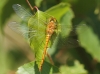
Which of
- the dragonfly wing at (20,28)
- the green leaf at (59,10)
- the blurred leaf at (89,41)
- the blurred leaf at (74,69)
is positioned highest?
the green leaf at (59,10)

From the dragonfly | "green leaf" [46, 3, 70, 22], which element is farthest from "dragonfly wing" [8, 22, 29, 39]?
"green leaf" [46, 3, 70, 22]

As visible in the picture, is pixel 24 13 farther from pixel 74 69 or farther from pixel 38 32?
pixel 74 69

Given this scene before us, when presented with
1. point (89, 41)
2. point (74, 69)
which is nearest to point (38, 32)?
point (74, 69)

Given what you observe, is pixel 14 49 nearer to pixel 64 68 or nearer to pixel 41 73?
pixel 64 68

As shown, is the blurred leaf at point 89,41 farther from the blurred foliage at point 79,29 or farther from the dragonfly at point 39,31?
the dragonfly at point 39,31

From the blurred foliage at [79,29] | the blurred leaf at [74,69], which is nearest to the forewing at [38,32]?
the blurred foliage at [79,29]

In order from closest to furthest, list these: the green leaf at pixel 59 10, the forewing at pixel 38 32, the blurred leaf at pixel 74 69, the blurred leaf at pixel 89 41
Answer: the forewing at pixel 38 32, the green leaf at pixel 59 10, the blurred leaf at pixel 74 69, the blurred leaf at pixel 89 41

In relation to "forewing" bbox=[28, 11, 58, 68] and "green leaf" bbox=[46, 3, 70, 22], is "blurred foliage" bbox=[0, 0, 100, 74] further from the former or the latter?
"forewing" bbox=[28, 11, 58, 68]
